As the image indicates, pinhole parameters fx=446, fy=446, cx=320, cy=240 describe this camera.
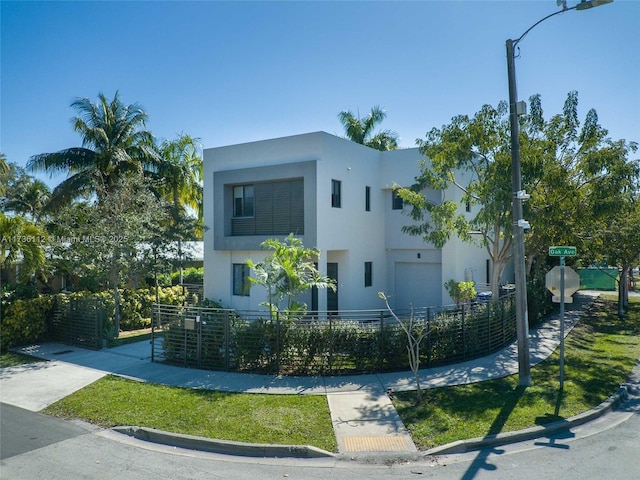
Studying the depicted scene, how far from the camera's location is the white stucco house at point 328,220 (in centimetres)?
1577

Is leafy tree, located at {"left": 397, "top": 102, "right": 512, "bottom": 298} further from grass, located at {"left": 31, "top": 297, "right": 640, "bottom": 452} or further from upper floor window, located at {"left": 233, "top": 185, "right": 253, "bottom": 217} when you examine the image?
upper floor window, located at {"left": 233, "top": 185, "right": 253, "bottom": 217}

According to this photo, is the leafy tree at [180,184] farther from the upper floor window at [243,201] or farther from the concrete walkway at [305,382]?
the concrete walkway at [305,382]

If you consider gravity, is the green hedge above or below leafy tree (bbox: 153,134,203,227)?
below

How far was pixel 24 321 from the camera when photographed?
547 inches

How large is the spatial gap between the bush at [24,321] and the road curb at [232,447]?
8.91 meters

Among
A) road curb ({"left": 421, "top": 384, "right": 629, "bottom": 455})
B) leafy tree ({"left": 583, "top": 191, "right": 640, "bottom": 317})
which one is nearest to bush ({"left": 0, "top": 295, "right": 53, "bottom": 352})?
road curb ({"left": 421, "top": 384, "right": 629, "bottom": 455})

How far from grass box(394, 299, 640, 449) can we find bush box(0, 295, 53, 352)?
11.8 metres

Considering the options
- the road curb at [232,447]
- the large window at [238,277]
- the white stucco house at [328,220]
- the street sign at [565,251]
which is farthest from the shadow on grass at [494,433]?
the large window at [238,277]

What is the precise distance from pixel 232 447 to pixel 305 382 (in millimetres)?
3150

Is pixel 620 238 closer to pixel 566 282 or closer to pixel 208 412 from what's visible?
pixel 566 282

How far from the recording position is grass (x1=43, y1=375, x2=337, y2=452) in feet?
24.0

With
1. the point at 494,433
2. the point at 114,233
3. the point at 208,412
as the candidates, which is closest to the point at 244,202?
the point at 114,233

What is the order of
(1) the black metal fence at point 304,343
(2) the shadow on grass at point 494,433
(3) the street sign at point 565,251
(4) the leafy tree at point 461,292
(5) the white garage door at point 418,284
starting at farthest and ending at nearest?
1. (5) the white garage door at point 418,284
2. (4) the leafy tree at point 461,292
3. (1) the black metal fence at point 304,343
4. (3) the street sign at point 565,251
5. (2) the shadow on grass at point 494,433

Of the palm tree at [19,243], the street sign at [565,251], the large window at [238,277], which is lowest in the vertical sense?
the large window at [238,277]
